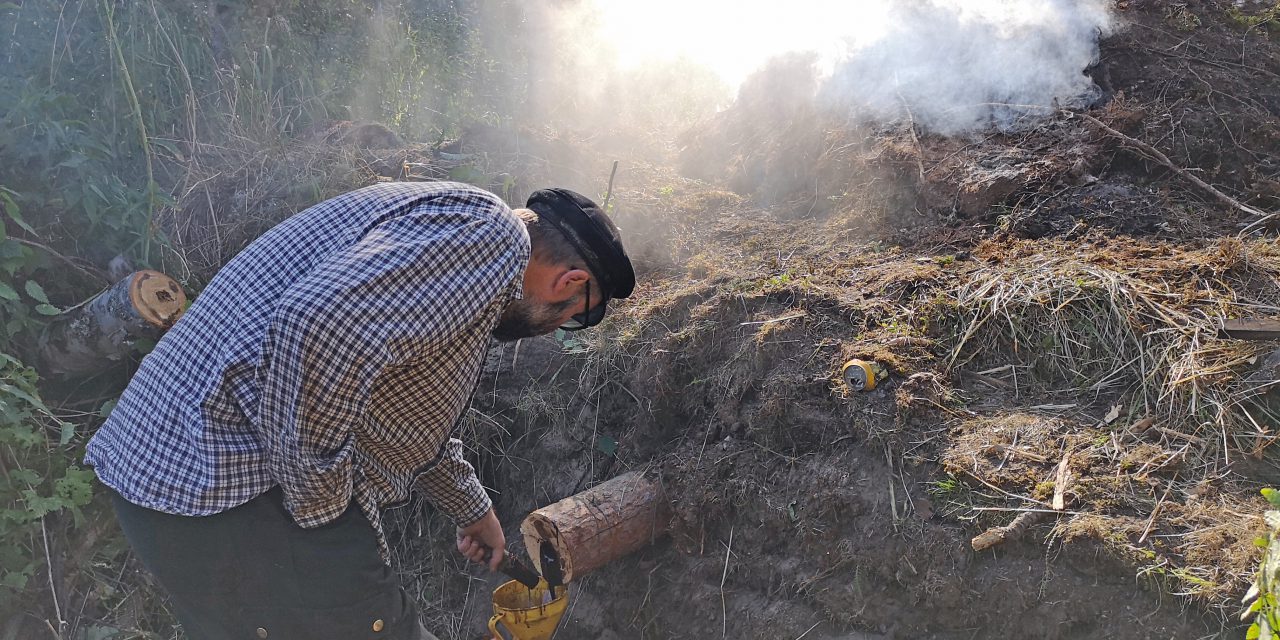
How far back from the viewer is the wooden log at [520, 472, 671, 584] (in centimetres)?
338

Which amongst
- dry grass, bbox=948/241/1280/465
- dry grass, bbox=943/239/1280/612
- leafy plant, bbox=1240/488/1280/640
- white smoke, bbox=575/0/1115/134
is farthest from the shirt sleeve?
white smoke, bbox=575/0/1115/134

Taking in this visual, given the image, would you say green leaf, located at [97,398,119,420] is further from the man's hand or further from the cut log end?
the man's hand

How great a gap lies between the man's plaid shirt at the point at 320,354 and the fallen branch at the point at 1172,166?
11.7 feet

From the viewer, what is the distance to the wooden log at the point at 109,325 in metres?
4.17

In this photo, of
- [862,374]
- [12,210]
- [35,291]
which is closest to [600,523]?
[862,374]

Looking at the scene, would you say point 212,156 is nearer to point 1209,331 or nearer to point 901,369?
point 901,369

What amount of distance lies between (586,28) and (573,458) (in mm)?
6636

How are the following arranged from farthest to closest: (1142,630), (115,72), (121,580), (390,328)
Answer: (115,72), (121,580), (1142,630), (390,328)

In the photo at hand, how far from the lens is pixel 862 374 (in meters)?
3.36

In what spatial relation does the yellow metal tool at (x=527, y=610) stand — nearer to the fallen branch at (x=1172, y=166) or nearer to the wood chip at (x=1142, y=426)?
the wood chip at (x=1142, y=426)

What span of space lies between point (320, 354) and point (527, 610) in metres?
1.57

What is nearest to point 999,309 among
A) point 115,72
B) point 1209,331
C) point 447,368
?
point 1209,331

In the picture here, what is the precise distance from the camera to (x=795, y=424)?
11.5 feet

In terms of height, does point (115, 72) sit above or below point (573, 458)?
above
